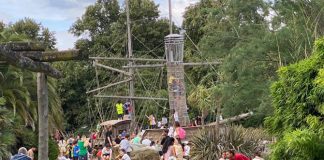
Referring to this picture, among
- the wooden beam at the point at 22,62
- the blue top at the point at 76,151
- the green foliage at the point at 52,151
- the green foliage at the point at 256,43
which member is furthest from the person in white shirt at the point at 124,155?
the wooden beam at the point at 22,62

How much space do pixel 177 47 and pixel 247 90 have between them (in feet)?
26.8

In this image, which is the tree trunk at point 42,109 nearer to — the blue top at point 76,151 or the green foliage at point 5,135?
the green foliage at point 5,135

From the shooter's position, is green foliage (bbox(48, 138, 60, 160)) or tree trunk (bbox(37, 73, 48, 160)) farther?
green foliage (bbox(48, 138, 60, 160))

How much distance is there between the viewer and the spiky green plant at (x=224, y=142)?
20031mm

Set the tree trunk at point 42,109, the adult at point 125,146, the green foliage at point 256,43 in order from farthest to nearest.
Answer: the adult at point 125,146 < the green foliage at point 256,43 < the tree trunk at point 42,109

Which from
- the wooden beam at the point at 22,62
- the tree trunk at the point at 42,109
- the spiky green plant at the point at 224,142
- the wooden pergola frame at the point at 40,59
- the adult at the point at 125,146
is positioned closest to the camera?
the wooden beam at the point at 22,62

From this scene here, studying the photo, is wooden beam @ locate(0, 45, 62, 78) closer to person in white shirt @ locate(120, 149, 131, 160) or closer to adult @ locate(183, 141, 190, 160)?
person in white shirt @ locate(120, 149, 131, 160)

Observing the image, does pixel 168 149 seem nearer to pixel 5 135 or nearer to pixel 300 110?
pixel 5 135

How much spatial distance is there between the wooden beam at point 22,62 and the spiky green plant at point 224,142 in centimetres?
1082

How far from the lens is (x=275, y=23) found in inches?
786

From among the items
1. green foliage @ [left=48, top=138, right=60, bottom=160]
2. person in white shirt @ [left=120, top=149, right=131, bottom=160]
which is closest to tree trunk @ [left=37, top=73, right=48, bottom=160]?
person in white shirt @ [left=120, top=149, right=131, bottom=160]

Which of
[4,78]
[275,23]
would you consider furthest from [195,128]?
[4,78]

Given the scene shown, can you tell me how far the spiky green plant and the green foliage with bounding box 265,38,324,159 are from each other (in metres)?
8.61

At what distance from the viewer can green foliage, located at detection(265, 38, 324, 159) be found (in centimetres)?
885
